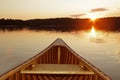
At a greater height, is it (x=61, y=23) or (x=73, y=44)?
(x=61, y=23)

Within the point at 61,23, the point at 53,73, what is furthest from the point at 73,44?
the point at 53,73

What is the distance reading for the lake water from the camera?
3.36 metres

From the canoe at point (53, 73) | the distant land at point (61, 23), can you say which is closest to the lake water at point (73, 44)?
the distant land at point (61, 23)

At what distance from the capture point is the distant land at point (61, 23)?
3326 mm

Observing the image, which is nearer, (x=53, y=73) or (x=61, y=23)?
(x=53, y=73)

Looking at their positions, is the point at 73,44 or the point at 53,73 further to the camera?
the point at 73,44

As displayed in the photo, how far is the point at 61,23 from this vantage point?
10.9 ft

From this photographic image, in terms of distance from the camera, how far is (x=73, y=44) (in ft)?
11.1

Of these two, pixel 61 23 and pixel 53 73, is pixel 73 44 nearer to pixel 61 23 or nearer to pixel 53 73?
pixel 61 23

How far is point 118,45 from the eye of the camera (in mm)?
3395

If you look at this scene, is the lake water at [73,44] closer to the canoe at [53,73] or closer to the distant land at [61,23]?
the distant land at [61,23]

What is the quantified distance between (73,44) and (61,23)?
0.90 feet

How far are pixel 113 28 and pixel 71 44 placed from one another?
0.51 metres

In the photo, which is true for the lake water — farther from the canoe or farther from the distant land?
the canoe
